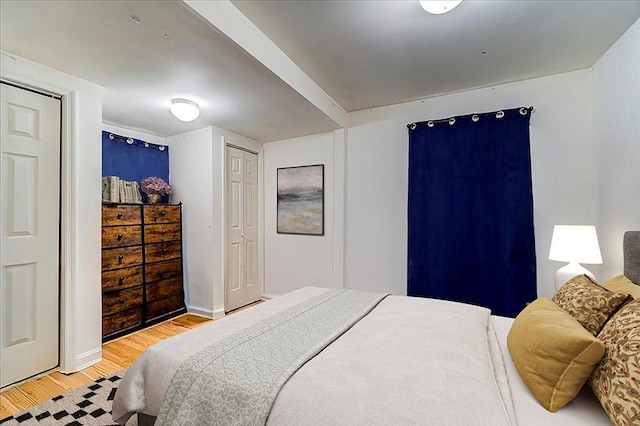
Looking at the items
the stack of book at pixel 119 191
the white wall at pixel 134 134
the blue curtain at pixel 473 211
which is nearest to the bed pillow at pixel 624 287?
the blue curtain at pixel 473 211

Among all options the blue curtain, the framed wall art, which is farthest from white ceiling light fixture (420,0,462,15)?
the framed wall art

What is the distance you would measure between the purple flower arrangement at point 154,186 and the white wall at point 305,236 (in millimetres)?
1297

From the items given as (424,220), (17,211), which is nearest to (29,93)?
(17,211)

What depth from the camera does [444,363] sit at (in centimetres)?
110

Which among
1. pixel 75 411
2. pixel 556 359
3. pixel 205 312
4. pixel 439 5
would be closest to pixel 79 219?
pixel 75 411

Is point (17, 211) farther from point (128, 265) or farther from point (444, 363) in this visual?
point (444, 363)

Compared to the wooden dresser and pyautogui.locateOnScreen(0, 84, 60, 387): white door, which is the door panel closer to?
the wooden dresser

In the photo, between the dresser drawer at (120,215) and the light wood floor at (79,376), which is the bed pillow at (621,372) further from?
the dresser drawer at (120,215)

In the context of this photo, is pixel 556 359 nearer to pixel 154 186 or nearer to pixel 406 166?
pixel 406 166

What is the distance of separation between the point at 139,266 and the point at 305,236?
1.92m

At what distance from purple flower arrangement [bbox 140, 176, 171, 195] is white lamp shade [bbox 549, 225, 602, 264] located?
155 inches

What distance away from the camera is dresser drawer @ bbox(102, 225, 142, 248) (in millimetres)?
2832

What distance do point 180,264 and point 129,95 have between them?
1994 millimetres

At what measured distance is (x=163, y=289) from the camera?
3.41m
